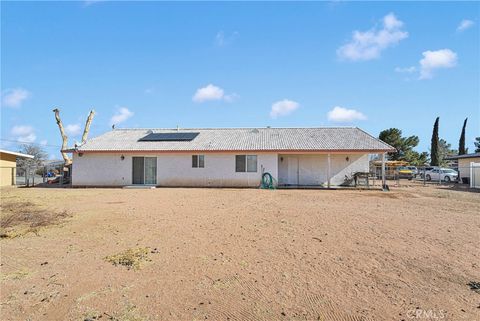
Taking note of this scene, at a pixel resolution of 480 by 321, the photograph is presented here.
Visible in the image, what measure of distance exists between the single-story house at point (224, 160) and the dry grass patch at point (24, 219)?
33.4ft

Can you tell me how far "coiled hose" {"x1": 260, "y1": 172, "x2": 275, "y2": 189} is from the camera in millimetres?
20625

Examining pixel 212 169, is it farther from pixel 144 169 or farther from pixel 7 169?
pixel 7 169

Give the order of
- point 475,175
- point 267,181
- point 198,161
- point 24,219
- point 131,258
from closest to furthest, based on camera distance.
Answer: point 131,258
point 24,219
point 267,181
point 198,161
point 475,175

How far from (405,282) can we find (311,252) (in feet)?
5.66

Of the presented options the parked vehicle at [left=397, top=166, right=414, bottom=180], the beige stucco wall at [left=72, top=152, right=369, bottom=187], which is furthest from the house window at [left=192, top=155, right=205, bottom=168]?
the parked vehicle at [left=397, top=166, right=414, bottom=180]

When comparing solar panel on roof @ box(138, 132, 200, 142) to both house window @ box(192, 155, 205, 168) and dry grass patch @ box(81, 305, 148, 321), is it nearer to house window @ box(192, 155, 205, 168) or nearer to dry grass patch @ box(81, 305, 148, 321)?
house window @ box(192, 155, 205, 168)

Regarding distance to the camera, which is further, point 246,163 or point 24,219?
point 246,163

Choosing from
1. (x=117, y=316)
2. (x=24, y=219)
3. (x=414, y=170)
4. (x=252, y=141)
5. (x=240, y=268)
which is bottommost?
(x=117, y=316)

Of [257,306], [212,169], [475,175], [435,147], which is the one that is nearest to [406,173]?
[475,175]

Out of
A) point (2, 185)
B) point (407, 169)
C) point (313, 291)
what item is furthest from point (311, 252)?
point (407, 169)

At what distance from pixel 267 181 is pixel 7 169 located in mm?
19189

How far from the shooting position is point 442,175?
99.3 feet

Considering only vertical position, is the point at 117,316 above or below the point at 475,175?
below

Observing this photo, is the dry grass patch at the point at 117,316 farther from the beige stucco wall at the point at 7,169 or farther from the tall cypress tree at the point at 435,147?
the tall cypress tree at the point at 435,147
